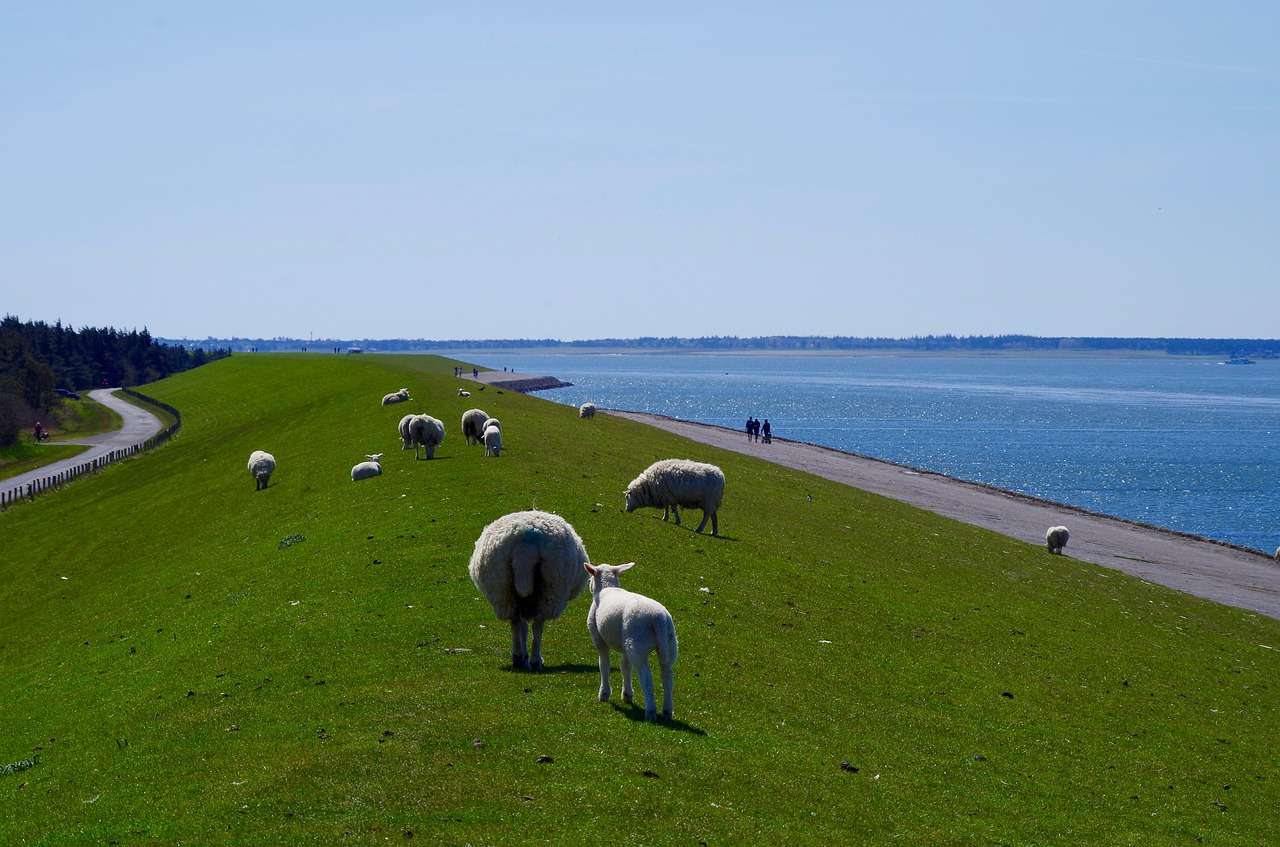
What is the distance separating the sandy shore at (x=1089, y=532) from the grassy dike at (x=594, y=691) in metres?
10.1

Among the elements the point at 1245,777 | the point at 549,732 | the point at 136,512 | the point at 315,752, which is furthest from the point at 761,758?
the point at 136,512

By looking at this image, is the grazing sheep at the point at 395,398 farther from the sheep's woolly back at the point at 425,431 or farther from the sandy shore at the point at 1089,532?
the sandy shore at the point at 1089,532

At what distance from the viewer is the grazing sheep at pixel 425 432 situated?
141 feet

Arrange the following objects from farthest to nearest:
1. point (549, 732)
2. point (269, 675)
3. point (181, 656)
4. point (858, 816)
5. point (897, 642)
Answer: point (897, 642) < point (181, 656) < point (269, 675) < point (549, 732) < point (858, 816)

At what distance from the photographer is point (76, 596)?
34.9 metres

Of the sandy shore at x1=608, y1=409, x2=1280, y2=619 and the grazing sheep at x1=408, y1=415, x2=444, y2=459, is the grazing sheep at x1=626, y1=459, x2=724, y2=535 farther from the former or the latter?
the sandy shore at x1=608, y1=409, x2=1280, y2=619

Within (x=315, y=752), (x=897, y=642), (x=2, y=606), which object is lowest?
(x=2, y=606)

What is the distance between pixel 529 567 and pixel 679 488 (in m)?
17.0

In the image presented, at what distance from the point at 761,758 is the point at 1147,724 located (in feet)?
38.5

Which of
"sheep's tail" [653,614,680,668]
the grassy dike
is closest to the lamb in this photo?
the grassy dike

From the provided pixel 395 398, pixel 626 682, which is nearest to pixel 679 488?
pixel 626 682

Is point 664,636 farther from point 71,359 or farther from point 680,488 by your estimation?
point 71,359

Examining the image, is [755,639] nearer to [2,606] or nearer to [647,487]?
[647,487]

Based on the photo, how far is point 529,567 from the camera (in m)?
17.0
